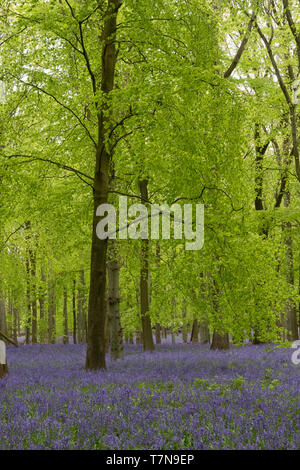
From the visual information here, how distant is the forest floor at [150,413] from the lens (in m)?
4.74

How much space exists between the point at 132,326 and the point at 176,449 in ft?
65.9

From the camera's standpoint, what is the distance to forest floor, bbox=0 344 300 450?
474 cm

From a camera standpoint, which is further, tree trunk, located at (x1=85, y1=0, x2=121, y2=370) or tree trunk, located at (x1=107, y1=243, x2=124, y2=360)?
tree trunk, located at (x1=107, y1=243, x2=124, y2=360)

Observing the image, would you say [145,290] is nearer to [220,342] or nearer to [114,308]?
[220,342]

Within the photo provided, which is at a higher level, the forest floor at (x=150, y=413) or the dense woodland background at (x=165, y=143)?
the dense woodland background at (x=165, y=143)

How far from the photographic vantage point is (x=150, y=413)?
228 inches

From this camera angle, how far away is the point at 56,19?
30.0 ft

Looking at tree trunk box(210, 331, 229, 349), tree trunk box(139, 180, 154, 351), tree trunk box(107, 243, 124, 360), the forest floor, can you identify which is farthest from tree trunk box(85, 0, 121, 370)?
tree trunk box(210, 331, 229, 349)

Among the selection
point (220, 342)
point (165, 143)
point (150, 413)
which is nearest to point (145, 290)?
point (220, 342)

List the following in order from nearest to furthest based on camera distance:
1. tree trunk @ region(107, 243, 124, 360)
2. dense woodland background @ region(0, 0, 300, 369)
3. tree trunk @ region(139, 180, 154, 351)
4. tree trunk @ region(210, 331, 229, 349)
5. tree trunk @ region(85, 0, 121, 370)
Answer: dense woodland background @ region(0, 0, 300, 369) → tree trunk @ region(85, 0, 121, 370) → tree trunk @ region(107, 243, 124, 360) → tree trunk @ region(139, 180, 154, 351) → tree trunk @ region(210, 331, 229, 349)

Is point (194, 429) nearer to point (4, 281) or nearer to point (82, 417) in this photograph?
point (82, 417)

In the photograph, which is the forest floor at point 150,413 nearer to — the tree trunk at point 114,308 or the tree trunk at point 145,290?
the tree trunk at point 114,308

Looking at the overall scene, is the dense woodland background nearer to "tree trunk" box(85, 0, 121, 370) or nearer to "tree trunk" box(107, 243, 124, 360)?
"tree trunk" box(85, 0, 121, 370)

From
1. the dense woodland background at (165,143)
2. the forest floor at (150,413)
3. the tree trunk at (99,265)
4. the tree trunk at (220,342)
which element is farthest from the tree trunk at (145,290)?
the forest floor at (150,413)
